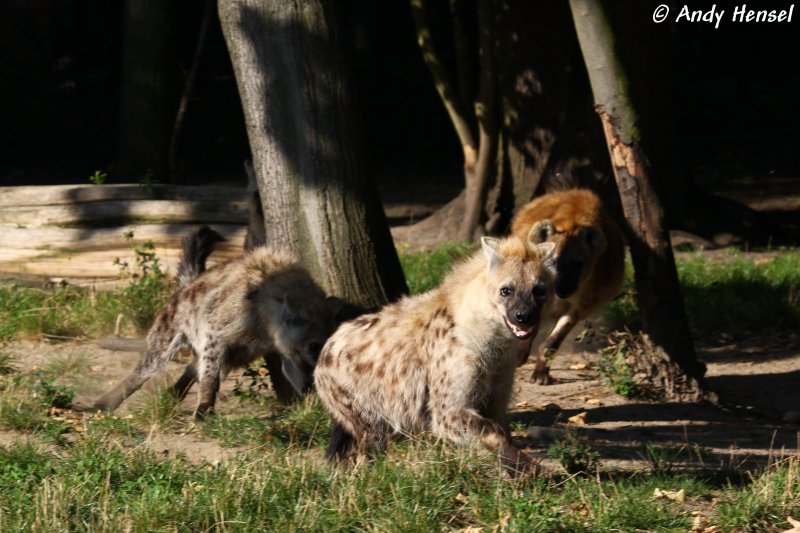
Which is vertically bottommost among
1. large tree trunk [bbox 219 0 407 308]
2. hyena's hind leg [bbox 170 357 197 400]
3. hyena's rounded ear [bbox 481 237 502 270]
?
hyena's hind leg [bbox 170 357 197 400]

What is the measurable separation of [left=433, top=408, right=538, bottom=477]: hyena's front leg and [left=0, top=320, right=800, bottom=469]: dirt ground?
0.66m

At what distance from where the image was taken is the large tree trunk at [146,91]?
40.4 ft

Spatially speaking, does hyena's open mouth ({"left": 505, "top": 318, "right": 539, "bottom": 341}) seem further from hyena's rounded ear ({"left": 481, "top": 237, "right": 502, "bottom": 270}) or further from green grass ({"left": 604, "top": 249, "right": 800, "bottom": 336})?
green grass ({"left": 604, "top": 249, "right": 800, "bottom": 336})

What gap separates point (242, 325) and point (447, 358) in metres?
1.88

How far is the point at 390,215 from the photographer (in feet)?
44.8

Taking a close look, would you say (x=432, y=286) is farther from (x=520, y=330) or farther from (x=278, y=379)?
(x=520, y=330)

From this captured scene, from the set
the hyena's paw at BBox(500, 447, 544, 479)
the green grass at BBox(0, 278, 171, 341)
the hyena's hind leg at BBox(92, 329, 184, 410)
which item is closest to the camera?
the hyena's paw at BBox(500, 447, 544, 479)

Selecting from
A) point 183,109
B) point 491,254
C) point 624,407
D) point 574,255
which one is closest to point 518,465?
point 491,254

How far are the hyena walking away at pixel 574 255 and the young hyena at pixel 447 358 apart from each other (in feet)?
7.10

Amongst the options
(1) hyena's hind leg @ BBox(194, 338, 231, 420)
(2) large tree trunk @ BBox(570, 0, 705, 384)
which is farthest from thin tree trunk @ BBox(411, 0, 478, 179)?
(1) hyena's hind leg @ BBox(194, 338, 231, 420)

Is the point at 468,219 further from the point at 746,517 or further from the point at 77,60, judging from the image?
the point at 77,60

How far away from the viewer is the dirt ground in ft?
19.5

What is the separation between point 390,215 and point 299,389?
7.10 m

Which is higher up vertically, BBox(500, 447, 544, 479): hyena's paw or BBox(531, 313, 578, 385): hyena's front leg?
BBox(531, 313, 578, 385): hyena's front leg
